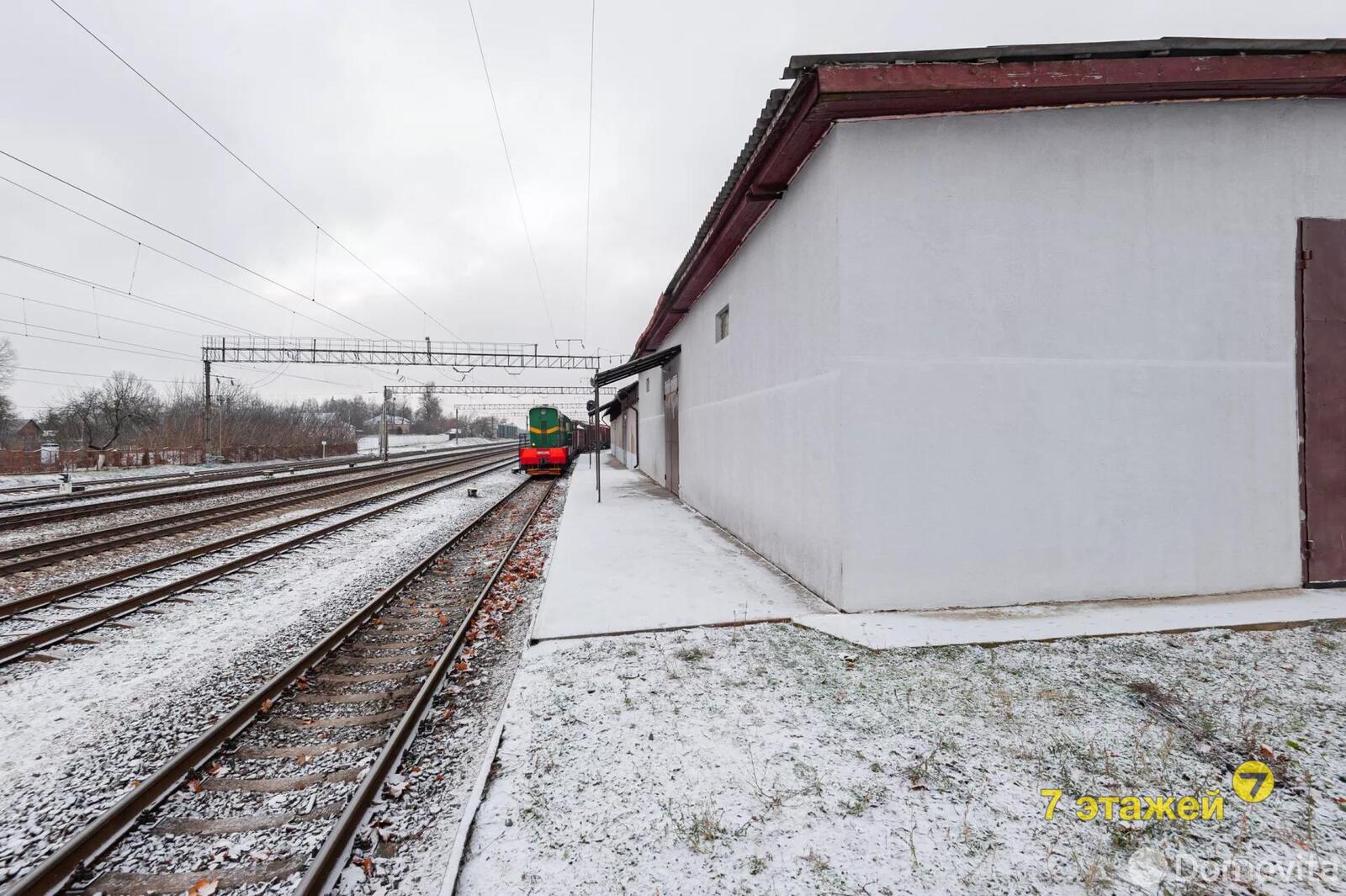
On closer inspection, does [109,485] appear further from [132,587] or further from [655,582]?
[655,582]

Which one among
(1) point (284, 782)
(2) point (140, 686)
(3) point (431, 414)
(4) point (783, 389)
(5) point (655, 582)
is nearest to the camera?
(1) point (284, 782)

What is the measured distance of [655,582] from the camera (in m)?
6.22

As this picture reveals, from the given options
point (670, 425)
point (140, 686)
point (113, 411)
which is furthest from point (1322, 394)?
point (113, 411)

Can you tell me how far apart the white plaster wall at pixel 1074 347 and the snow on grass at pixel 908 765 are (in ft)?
3.49

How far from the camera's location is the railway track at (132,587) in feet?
16.7

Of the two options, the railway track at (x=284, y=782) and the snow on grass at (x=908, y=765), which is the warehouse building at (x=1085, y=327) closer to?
the snow on grass at (x=908, y=765)

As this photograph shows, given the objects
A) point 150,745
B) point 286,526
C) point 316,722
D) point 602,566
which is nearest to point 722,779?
point 316,722

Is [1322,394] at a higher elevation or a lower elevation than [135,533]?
higher

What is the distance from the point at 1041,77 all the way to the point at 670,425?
1117 centimetres

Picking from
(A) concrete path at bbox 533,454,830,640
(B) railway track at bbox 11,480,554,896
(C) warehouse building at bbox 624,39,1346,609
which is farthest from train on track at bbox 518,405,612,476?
(C) warehouse building at bbox 624,39,1346,609

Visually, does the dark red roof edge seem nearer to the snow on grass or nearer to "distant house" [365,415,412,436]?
the snow on grass

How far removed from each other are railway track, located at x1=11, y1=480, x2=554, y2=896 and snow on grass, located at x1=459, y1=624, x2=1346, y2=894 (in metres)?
0.84

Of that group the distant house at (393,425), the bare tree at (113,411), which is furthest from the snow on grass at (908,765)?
the distant house at (393,425)

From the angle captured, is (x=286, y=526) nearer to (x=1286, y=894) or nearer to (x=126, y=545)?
(x=126, y=545)
